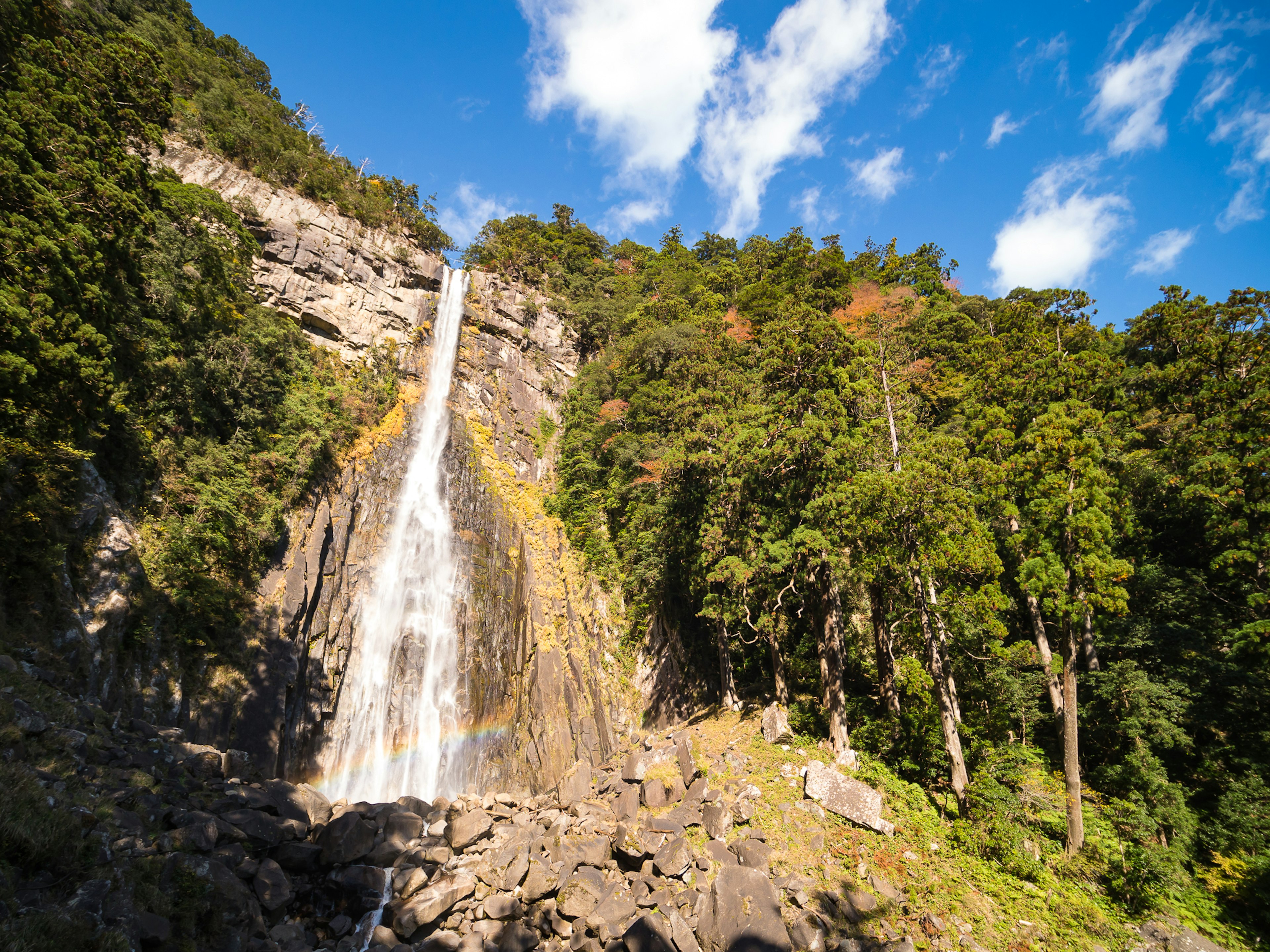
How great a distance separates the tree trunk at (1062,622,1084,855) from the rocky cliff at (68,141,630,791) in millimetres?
14080

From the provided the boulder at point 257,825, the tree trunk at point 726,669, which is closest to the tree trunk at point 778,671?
the tree trunk at point 726,669

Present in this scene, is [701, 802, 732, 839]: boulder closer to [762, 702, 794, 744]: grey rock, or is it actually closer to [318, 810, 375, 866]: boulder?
[762, 702, 794, 744]: grey rock

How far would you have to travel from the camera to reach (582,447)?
90.8ft

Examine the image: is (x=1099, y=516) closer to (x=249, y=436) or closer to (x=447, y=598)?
(x=447, y=598)

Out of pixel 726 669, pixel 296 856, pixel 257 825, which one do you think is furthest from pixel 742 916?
pixel 726 669

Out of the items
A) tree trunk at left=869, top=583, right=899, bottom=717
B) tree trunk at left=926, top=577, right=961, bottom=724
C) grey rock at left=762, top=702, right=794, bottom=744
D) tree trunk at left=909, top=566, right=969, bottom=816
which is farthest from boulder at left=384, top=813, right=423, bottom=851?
tree trunk at left=926, top=577, right=961, bottom=724

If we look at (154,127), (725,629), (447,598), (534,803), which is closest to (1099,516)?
(725,629)

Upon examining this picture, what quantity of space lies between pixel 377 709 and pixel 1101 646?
2460cm

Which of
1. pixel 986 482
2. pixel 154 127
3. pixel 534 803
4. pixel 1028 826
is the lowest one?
pixel 534 803

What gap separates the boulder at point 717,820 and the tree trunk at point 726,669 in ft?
21.4

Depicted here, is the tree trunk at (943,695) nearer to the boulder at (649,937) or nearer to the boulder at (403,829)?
the boulder at (649,937)

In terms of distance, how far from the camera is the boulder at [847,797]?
958 centimetres

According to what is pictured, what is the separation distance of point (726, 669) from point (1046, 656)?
9.53m

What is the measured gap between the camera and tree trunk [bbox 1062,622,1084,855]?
9820 mm
